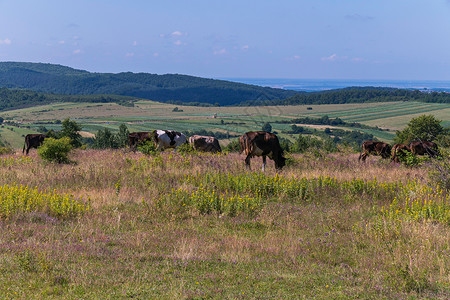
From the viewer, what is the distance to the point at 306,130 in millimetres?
121750

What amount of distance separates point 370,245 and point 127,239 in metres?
5.29

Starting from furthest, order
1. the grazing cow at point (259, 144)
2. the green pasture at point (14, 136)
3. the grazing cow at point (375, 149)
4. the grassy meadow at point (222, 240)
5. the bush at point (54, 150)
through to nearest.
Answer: the green pasture at point (14, 136) < the grazing cow at point (375, 149) < the bush at point (54, 150) < the grazing cow at point (259, 144) < the grassy meadow at point (222, 240)

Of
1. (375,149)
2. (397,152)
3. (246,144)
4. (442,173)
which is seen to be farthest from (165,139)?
(442,173)

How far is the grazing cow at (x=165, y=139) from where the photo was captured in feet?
86.3

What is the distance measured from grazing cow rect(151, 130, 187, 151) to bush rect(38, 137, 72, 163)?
6.23 metres

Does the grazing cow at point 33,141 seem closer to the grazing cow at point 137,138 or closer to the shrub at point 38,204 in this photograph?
the grazing cow at point 137,138

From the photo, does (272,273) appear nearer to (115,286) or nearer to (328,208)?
(115,286)

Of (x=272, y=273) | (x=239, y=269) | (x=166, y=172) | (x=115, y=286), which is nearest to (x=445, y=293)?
(x=272, y=273)

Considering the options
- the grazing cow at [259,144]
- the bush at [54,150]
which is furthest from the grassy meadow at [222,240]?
the bush at [54,150]

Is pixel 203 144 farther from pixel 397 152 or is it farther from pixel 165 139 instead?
Answer: pixel 397 152

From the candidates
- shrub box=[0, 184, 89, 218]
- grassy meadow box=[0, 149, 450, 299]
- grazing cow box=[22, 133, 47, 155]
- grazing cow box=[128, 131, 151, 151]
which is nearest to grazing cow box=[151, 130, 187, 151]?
grazing cow box=[128, 131, 151, 151]

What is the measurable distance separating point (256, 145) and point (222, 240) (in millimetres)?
9626

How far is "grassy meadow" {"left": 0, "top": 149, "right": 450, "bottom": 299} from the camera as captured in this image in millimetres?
6586

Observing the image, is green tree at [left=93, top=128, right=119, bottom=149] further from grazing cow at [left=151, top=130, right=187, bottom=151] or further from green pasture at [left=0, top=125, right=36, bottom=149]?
green pasture at [left=0, top=125, right=36, bottom=149]
